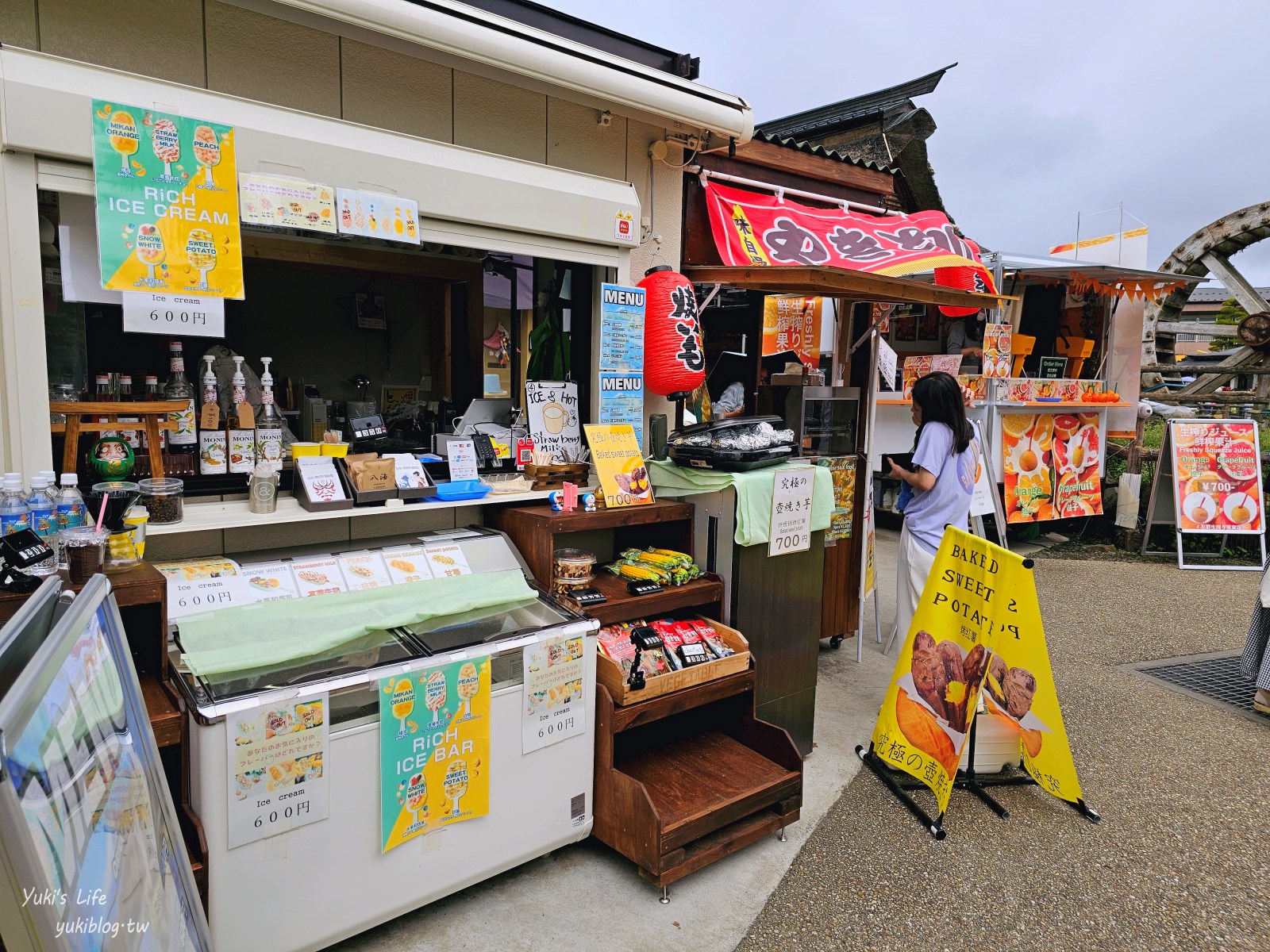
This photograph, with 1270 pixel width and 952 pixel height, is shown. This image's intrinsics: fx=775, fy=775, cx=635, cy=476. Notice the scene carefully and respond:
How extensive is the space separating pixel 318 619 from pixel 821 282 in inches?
123

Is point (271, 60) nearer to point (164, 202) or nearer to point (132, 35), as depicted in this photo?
point (132, 35)

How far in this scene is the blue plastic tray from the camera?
3.41 meters

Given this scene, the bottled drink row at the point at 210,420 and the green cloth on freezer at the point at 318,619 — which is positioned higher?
the bottled drink row at the point at 210,420

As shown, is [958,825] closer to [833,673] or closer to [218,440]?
[833,673]

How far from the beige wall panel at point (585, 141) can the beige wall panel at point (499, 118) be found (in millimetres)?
57

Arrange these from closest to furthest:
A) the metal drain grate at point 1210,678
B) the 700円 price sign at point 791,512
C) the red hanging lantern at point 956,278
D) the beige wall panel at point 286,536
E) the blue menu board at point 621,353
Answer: the beige wall panel at point 286,536, the 700円 price sign at point 791,512, the blue menu board at point 621,353, the metal drain grate at point 1210,678, the red hanging lantern at point 956,278

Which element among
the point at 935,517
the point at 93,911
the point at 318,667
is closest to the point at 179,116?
the point at 318,667

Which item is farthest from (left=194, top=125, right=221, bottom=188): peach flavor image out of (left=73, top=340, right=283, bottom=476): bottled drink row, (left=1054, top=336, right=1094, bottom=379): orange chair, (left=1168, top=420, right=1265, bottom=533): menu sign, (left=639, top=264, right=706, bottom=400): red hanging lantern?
(left=1054, top=336, right=1094, bottom=379): orange chair

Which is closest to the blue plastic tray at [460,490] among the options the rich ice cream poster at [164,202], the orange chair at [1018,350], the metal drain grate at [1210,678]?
the rich ice cream poster at [164,202]

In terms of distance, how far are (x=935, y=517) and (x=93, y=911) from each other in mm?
4288

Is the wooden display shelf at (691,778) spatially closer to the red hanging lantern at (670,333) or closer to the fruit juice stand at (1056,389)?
the red hanging lantern at (670,333)

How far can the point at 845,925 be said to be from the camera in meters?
2.88

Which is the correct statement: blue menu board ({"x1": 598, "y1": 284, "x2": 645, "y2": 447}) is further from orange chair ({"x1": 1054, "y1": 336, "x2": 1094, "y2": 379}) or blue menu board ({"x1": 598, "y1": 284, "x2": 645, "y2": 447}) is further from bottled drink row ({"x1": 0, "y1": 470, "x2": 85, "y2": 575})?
orange chair ({"x1": 1054, "y1": 336, "x2": 1094, "y2": 379})

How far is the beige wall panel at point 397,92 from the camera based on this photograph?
10.4 feet
